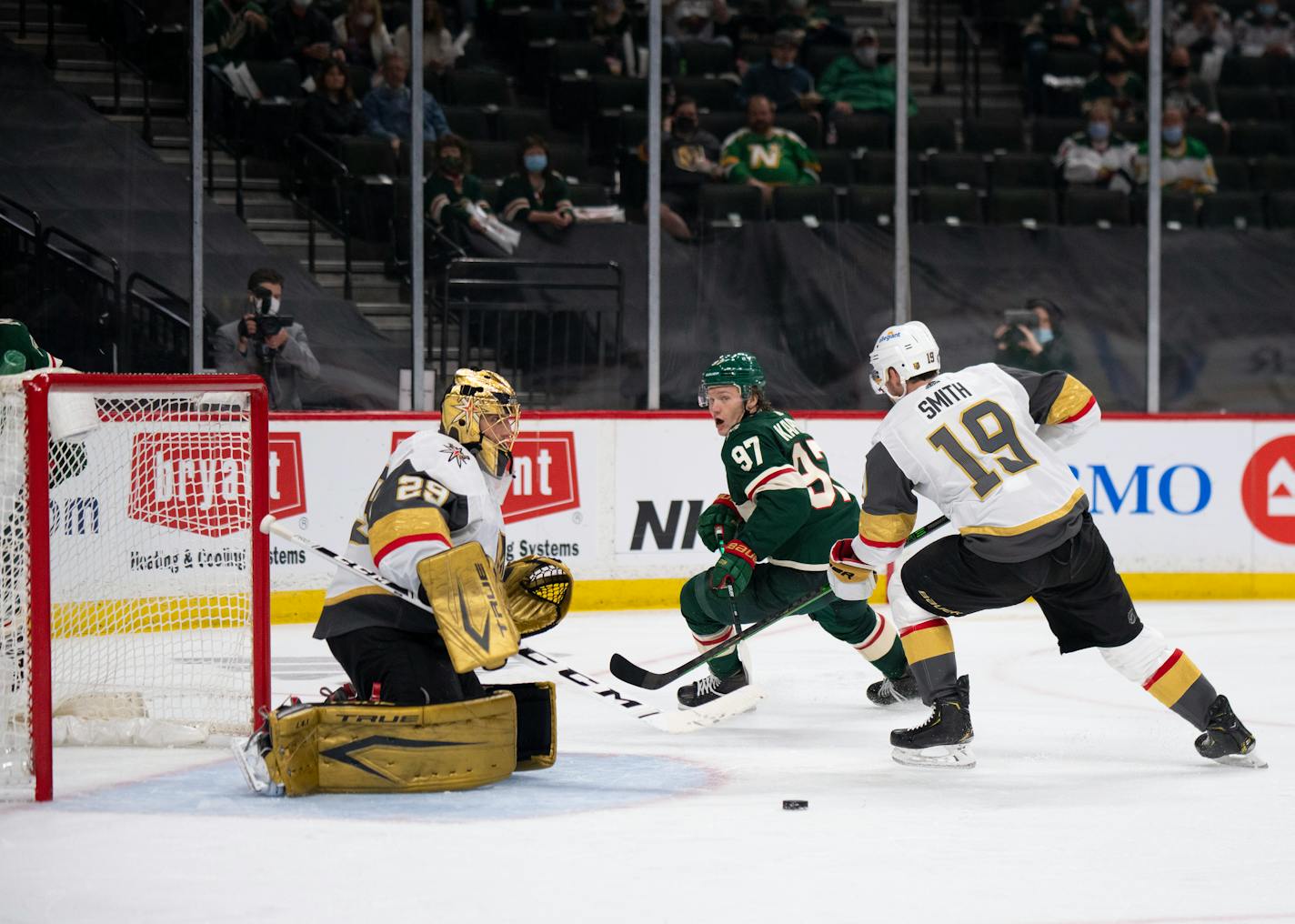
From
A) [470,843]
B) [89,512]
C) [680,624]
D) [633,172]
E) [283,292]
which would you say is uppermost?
[633,172]

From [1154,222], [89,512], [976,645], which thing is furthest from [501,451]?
[1154,222]

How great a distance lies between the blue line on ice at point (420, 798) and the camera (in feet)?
11.8

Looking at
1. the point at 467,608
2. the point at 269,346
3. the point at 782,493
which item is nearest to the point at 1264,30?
the point at 269,346

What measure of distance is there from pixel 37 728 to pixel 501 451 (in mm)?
1162

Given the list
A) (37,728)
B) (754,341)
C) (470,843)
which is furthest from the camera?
(754,341)

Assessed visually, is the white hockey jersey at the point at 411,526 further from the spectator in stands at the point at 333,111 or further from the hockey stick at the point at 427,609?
the spectator in stands at the point at 333,111

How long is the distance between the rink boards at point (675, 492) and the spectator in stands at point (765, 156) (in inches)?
51.2

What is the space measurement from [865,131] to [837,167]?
0.93 ft

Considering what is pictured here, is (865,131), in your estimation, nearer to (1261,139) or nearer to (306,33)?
(1261,139)

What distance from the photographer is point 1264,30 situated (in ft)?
35.0

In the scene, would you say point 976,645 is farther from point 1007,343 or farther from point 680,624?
point 1007,343

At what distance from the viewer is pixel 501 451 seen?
401 cm

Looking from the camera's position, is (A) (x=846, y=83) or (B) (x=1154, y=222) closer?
(B) (x=1154, y=222)

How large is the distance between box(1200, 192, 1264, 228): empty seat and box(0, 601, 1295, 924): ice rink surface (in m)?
4.21
